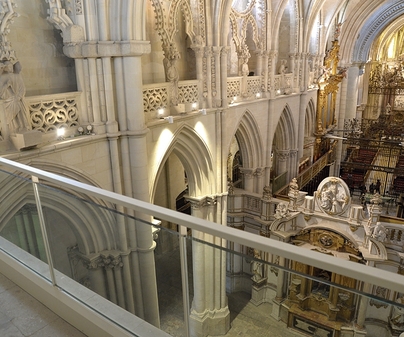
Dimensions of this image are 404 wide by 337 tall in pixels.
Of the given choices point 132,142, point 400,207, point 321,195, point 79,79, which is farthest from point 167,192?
point 400,207

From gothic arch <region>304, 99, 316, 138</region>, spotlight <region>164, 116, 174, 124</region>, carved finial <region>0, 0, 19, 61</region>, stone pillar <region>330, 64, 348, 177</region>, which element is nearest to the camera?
carved finial <region>0, 0, 19, 61</region>

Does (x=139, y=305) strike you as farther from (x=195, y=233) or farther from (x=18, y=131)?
(x=18, y=131)

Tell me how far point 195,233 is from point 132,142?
4.66 meters

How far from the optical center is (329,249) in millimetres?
9086

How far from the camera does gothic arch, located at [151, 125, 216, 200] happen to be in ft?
27.4

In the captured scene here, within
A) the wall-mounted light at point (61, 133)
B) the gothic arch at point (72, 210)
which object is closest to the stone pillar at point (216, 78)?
the wall-mounted light at point (61, 133)

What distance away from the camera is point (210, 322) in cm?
191

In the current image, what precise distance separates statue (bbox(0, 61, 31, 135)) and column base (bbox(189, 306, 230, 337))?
387 cm

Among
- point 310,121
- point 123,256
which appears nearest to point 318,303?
point 123,256

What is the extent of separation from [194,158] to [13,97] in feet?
16.2

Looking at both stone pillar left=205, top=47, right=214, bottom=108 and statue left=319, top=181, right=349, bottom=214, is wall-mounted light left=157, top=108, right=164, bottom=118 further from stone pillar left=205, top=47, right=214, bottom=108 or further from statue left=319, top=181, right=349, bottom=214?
statue left=319, top=181, right=349, bottom=214

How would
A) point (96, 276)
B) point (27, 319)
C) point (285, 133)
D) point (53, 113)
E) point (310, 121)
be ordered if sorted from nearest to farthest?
point (27, 319), point (96, 276), point (53, 113), point (285, 133), point (310, 121)

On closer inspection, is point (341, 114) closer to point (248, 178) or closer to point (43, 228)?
point (248, 178)

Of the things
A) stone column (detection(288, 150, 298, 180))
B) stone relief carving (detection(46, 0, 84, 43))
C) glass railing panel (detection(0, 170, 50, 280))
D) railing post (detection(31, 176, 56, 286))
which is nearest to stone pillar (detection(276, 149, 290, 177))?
stone column (detection(288, 150, 298, 180))
